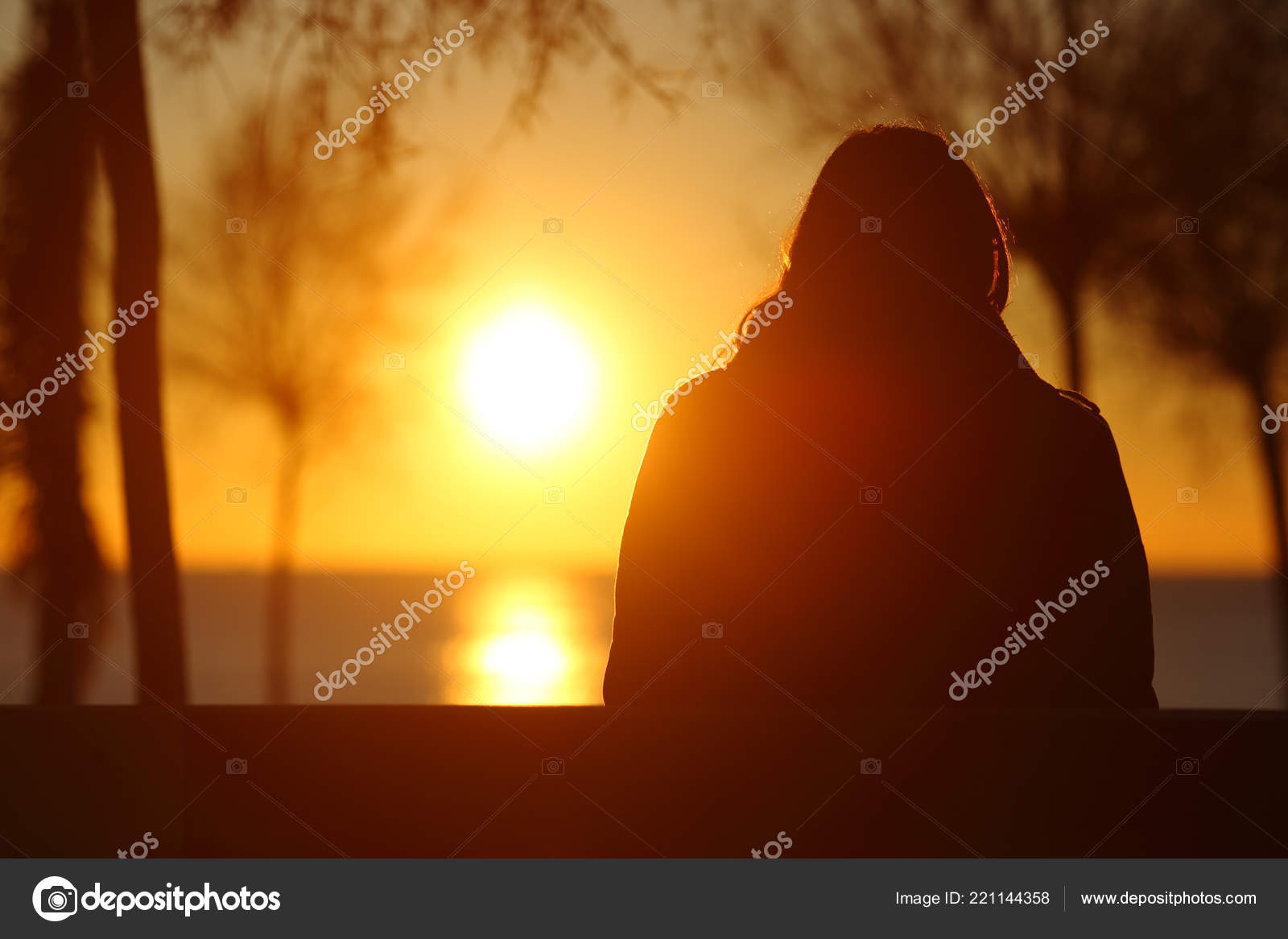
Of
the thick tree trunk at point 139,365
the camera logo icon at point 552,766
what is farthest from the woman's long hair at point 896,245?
the thick tree trunk at point 139,365

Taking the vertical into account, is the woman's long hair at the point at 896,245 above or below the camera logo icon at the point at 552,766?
above

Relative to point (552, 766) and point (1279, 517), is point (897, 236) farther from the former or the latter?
point (1279, 517)

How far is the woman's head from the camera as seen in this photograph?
197 centimetres

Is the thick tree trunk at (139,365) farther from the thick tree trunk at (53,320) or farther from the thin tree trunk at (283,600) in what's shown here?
the thin tree trunk at (283,600)

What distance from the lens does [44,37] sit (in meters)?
3.14

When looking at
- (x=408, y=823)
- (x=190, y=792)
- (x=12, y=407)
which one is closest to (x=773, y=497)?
(x=408, y=823)

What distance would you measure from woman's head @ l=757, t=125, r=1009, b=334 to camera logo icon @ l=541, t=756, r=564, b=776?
0.89 meters

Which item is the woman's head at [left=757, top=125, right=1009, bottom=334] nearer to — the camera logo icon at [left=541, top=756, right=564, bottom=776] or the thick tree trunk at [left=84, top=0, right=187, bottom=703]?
the camera logo icon at [left=541, top=756, right=564, bottom=776]

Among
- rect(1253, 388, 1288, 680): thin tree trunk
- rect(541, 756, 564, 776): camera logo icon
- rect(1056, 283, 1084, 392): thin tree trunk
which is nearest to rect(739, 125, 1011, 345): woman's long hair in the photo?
rect(541, 756, 564, 776): camera logo icon

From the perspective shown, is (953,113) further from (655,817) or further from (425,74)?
(655,817)

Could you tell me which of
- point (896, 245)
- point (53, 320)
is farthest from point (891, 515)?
point (53, 320)

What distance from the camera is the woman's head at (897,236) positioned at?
1.97 meters

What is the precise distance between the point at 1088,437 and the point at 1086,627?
33 centimetres
